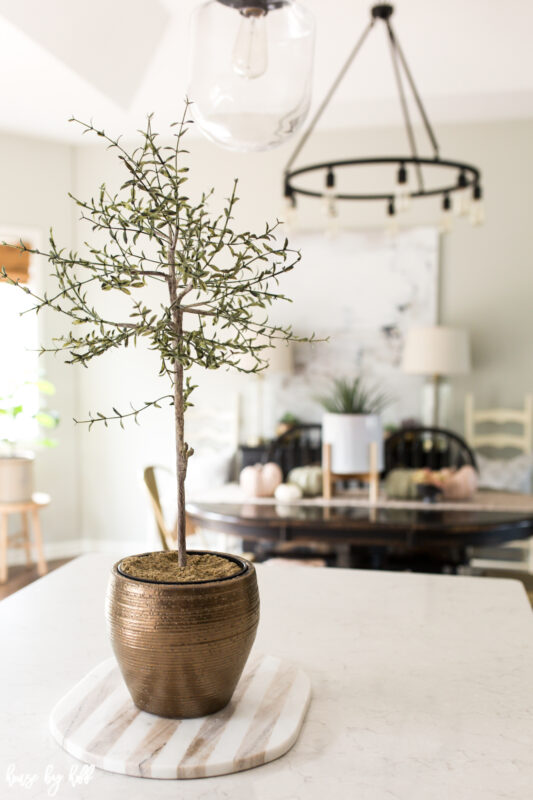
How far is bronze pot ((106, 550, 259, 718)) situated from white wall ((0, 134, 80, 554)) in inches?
175

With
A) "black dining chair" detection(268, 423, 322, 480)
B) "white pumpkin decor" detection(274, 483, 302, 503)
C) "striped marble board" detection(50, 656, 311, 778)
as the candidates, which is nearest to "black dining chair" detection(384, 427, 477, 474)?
"black dining chair" detection(268, 423, 322, 480)

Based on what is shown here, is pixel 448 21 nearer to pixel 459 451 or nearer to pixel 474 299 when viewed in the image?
pixel 474 299

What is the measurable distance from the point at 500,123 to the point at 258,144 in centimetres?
391

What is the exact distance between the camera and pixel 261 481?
330cm

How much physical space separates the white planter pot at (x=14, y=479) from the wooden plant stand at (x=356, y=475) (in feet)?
6.98

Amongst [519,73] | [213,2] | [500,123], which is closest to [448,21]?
[519,73]

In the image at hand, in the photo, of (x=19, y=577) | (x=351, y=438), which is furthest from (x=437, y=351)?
(x=19, y=577)

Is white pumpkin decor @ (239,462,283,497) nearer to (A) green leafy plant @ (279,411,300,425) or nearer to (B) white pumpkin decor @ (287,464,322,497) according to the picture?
(B) white pumpkin decor @ (287,464,322,497)

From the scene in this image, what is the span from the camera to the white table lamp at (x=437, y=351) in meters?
4.38

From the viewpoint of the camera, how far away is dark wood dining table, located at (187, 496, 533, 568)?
2.75 m

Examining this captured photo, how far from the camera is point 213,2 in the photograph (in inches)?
55.2

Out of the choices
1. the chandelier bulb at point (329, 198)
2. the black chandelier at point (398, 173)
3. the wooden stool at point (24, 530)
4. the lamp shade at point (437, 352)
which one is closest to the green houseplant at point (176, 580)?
the black chandelier at point (398, 173)

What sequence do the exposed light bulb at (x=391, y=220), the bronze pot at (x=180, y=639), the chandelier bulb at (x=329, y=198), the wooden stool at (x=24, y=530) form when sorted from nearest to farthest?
the bronze pot at (x=180, y=639) → the chandelier bulb at (x=329, y=198) → the exposed light bulb at (x=391, y=220) → the wooden stool at (x=24, y=530)

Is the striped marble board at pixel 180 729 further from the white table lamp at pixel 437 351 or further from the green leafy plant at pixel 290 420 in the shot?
the green leafy plant at pixel 290 420
